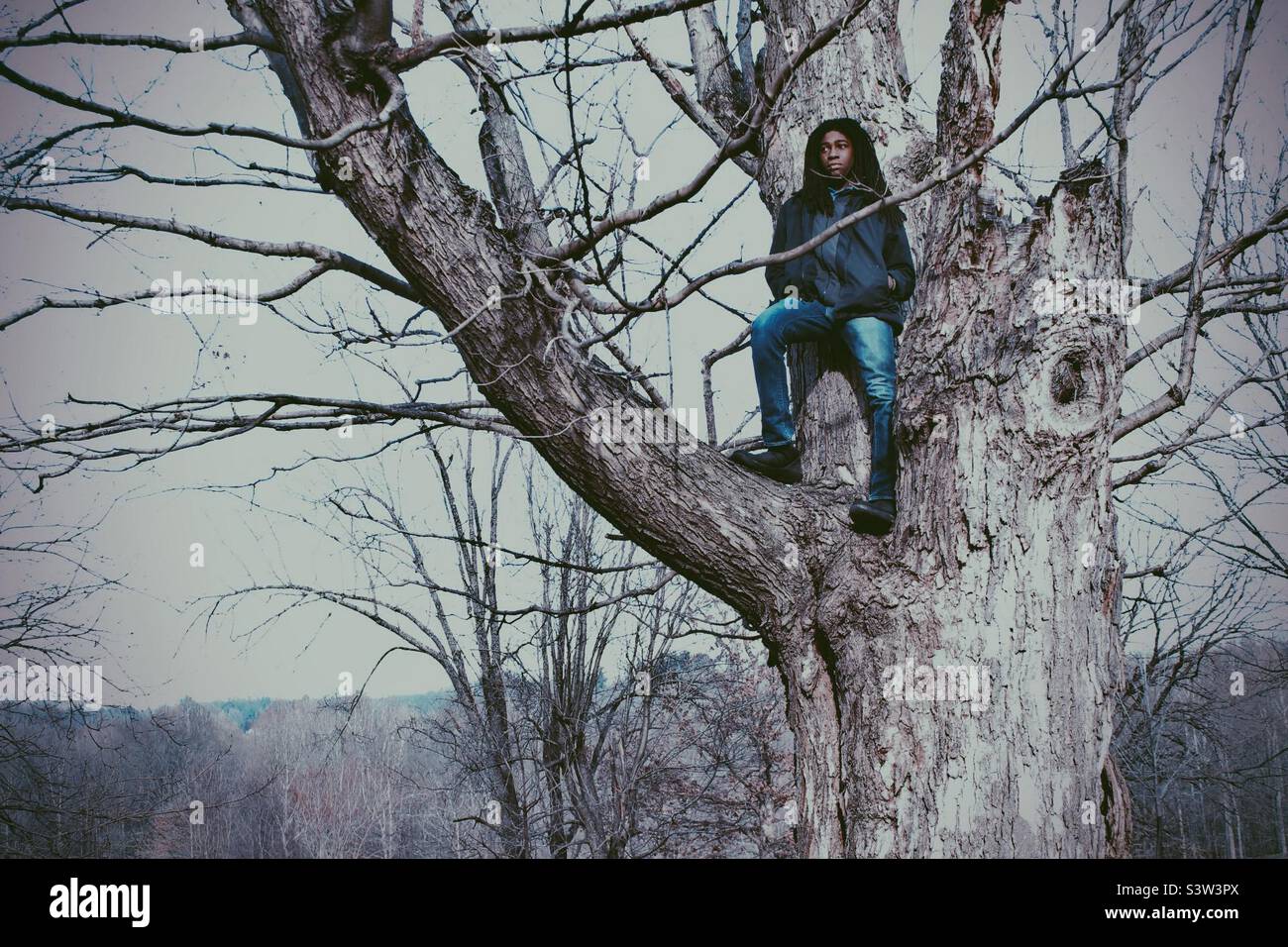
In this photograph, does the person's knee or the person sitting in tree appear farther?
the person's knee

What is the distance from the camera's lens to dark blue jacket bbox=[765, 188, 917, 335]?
3.37 meters

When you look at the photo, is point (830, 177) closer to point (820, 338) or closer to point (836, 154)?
point (836, 154)

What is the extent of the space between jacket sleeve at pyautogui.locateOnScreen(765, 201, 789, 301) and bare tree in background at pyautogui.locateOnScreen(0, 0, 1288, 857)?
1.96 feet

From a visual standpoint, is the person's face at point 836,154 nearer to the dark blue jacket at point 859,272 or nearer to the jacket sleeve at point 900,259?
the dark blue jacket at point 859,272

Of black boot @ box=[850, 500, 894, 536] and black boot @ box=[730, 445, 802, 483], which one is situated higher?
black boot @ box=[730, 445, 802, 483]

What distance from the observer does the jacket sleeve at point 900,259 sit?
3.43 metres

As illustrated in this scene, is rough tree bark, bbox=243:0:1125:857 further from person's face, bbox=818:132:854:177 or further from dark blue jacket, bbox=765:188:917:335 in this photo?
person's face, bbox=818:132:854:177

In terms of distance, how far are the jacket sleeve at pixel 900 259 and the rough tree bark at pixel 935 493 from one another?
0.47 metres

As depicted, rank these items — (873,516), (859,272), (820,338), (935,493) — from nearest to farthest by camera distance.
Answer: (935,493), (873,516), (859,272), (820,338)

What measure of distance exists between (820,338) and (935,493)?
0.94 m

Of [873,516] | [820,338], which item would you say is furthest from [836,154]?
[873,516]

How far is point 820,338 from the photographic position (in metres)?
3.52

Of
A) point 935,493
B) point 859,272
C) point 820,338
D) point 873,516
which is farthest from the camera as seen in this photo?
point 820,338

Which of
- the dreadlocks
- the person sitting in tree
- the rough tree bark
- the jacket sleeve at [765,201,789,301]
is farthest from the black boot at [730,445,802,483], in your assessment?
the dreadlocks
